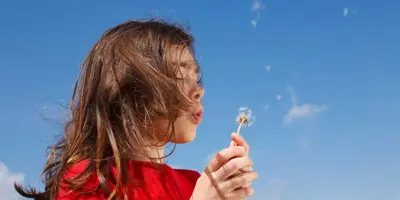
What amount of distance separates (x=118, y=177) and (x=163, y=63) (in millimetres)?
698

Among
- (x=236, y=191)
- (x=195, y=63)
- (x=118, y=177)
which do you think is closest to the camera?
(x=236, y=191)

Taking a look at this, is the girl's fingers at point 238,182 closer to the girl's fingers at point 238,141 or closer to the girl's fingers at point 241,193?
the girl's fingers at point 241,193

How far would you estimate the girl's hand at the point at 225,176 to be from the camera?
2.27 m

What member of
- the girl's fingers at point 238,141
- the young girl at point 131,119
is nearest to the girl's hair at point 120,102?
the young girl at point 131,119

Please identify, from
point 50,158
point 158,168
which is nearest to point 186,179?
point 158,168

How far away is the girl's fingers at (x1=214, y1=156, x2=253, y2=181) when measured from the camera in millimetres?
2258

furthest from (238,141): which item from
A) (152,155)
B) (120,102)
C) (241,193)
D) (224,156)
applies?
(120,102)

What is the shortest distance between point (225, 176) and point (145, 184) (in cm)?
58

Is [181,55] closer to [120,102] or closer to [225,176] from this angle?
[120,102]

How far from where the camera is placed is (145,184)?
106 inches

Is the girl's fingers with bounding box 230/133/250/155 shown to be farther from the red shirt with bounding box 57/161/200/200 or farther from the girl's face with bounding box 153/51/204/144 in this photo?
the red shirt with bounding box 57/161/200/200

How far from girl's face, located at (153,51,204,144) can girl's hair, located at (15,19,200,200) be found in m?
0.04

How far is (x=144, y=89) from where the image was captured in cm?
278

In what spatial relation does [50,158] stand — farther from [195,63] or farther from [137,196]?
[195,63]
